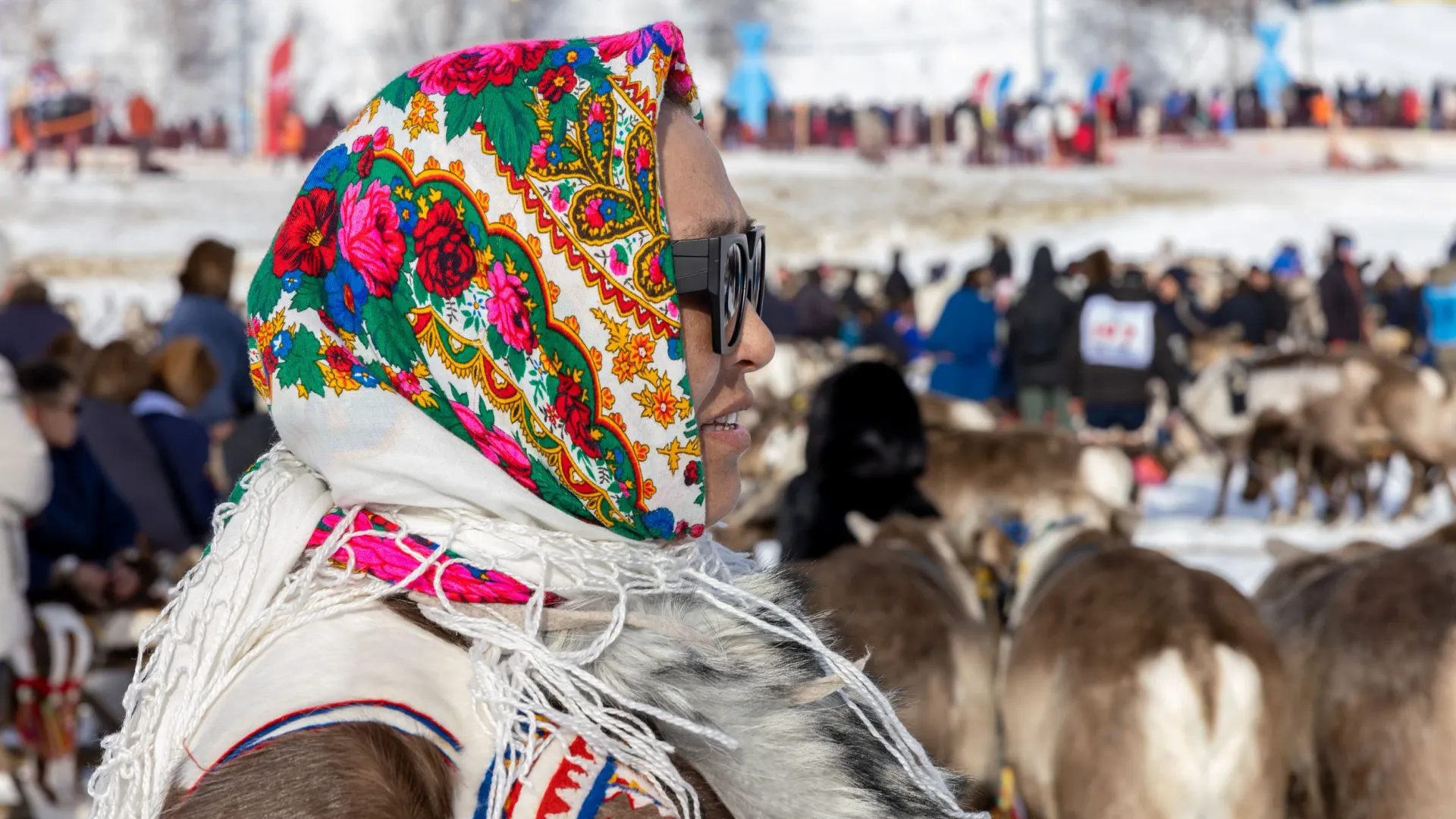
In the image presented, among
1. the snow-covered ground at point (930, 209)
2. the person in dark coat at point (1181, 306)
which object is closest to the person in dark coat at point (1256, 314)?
the person in dark coat at point (1181, 306)

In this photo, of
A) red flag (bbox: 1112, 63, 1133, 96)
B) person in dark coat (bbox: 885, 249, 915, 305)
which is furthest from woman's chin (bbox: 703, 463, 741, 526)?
red flag (bbox: 1112, 63, 1133, 96)

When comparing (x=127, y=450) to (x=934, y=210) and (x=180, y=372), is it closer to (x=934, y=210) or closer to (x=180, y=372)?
(x=180, y=372)

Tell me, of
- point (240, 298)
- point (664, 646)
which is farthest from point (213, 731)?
point (240, 298)

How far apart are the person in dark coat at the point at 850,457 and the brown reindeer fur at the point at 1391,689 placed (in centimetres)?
180

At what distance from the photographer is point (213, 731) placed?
1.06 meters

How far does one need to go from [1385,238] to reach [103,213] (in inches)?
1150

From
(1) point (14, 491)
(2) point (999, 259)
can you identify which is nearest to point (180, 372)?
(1) point (14, 491)

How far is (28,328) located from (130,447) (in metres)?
2.95

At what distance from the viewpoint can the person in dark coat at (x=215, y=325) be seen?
6887 millimetres

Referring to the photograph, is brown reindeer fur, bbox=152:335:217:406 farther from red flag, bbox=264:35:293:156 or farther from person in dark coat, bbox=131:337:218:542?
red flag, bbox=264:35:293:156

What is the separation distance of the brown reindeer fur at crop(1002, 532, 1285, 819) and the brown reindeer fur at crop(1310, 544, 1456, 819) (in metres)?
0.16

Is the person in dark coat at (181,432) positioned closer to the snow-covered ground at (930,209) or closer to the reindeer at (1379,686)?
the reindeer at (1379,686)

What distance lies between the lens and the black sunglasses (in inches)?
49.1

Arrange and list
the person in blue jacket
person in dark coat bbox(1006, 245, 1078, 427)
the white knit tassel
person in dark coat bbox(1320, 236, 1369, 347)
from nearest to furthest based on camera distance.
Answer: the white knit tassel < the person in blue jacket < person in dark coat bbox(1006, 245, 1078, 427) < person in dark coat bbox(1320, 236, 1369, 347)
